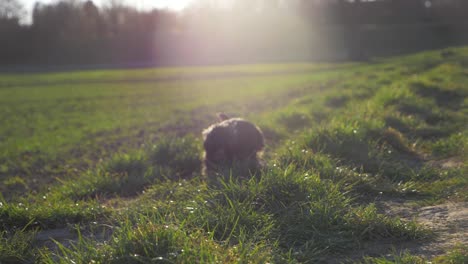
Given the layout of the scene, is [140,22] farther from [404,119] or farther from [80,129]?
[404,119]

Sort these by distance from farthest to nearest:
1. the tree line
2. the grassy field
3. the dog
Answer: the tree line
the dog
the grassy field

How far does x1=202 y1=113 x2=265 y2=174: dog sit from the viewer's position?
17.8 feet

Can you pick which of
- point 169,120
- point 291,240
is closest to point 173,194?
point 291,240

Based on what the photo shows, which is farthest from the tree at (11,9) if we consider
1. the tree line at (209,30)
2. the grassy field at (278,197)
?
the grassy field at (278,197)

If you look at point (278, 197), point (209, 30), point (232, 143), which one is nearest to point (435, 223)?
point (278, 197)

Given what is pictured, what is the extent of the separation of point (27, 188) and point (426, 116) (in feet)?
21.0

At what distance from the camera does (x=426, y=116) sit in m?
7.45

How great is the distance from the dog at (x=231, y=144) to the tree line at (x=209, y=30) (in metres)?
44.9

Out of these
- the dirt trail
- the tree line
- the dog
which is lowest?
the dirt trail

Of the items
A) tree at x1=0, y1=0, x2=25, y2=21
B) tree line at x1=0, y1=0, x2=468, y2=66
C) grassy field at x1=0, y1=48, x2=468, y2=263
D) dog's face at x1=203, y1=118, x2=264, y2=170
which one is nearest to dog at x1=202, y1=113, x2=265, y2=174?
dog's face at x1=203, y1=118, x2=264, y2=170

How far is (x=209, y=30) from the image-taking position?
5738cm

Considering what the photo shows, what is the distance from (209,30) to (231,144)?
5356 cm

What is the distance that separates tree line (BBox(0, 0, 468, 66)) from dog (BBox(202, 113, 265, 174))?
44.9 m

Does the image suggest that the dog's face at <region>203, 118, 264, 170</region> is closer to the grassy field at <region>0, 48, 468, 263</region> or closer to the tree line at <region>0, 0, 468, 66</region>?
the grassy field at <region>0, 48, 468, 263</region>
